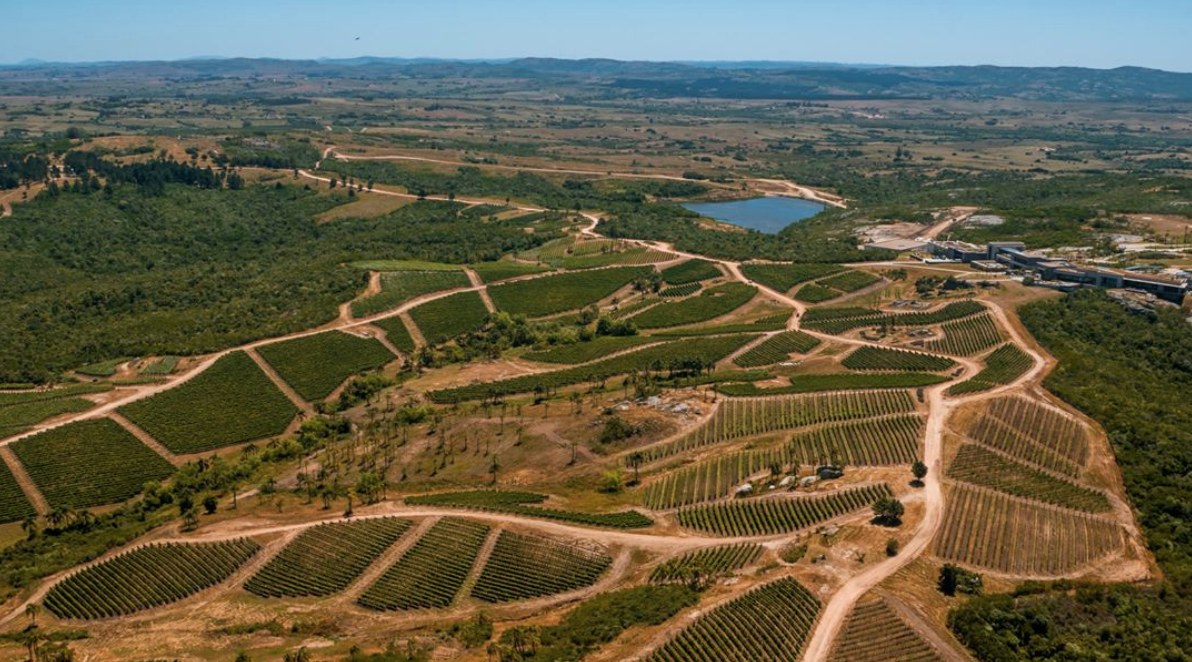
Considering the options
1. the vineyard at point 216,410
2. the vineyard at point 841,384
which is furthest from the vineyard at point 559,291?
the vineyard at point 841,384

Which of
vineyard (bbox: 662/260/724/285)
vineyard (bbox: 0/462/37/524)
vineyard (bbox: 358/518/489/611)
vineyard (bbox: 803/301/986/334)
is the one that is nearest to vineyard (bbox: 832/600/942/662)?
vineyard (bbox: 358/518/489/611)

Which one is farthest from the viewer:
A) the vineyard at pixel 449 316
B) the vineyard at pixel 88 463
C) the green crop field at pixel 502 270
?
the green crop field at pixel 502 270

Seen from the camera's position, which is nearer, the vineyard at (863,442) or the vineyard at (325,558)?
the vineyard at (325,558)

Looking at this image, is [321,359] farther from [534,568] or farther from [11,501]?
[534,568]

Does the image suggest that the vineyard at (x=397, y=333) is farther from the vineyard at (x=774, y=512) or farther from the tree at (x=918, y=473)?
the tree at (x=918, y=473)

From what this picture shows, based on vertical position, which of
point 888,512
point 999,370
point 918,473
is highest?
point 999,370

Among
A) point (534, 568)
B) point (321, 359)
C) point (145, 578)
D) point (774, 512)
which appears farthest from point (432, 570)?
point (321, 359)
